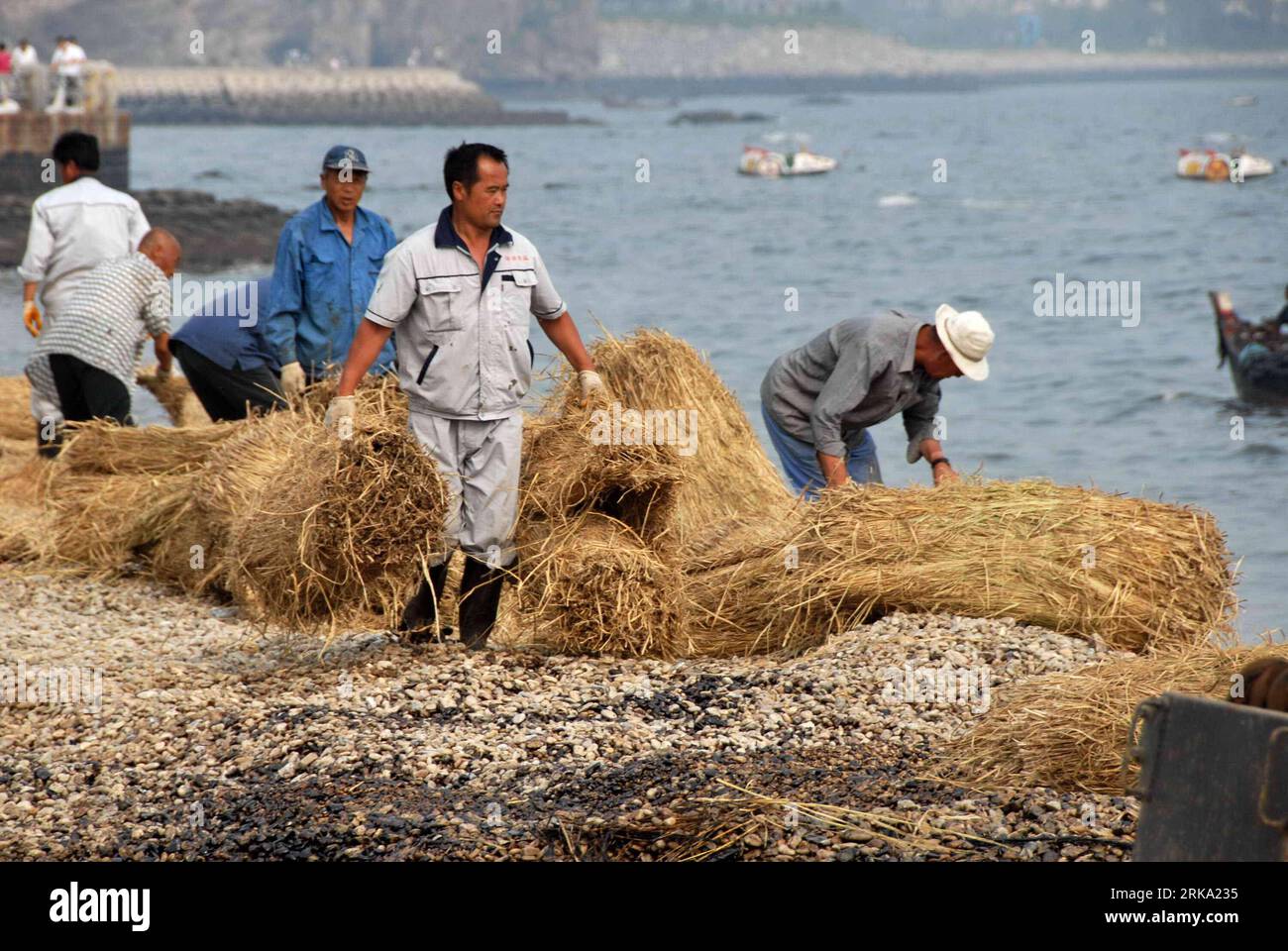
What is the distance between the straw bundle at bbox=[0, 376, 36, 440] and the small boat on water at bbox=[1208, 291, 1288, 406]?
12547mm

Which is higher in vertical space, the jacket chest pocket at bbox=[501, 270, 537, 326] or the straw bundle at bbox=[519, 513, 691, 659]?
the jacket chest pocket at bbox=[501, 270, 537, 326]

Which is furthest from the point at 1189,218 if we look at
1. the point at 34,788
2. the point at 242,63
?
the point at 242,63

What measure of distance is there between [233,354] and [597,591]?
333 centimetres

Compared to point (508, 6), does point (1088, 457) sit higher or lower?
lower

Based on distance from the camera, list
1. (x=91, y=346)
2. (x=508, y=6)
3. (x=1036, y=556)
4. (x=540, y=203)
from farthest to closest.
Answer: (x=508, y=6) < (x=540, y=203) < (x=91, y=346) < (x=1036, y=556)

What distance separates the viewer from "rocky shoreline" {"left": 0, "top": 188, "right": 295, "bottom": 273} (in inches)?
1241

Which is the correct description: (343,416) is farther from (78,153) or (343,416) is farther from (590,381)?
(78,153)

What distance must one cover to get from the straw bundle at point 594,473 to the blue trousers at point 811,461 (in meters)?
1.45

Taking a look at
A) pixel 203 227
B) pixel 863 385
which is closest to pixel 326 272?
pixel 863 385

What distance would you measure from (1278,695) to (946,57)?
16374cm

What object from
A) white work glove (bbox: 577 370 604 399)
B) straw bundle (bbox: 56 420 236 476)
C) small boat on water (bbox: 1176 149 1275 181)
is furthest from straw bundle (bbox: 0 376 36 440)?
small boat on water (bbox: 1176 149 1275 181)

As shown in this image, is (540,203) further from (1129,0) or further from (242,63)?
(1129,0)

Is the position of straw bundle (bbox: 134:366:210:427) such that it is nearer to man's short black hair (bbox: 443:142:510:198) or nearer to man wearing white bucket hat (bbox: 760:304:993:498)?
man wearing white bucket hat (bbox: 760:304:993:498)

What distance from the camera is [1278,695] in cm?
320
